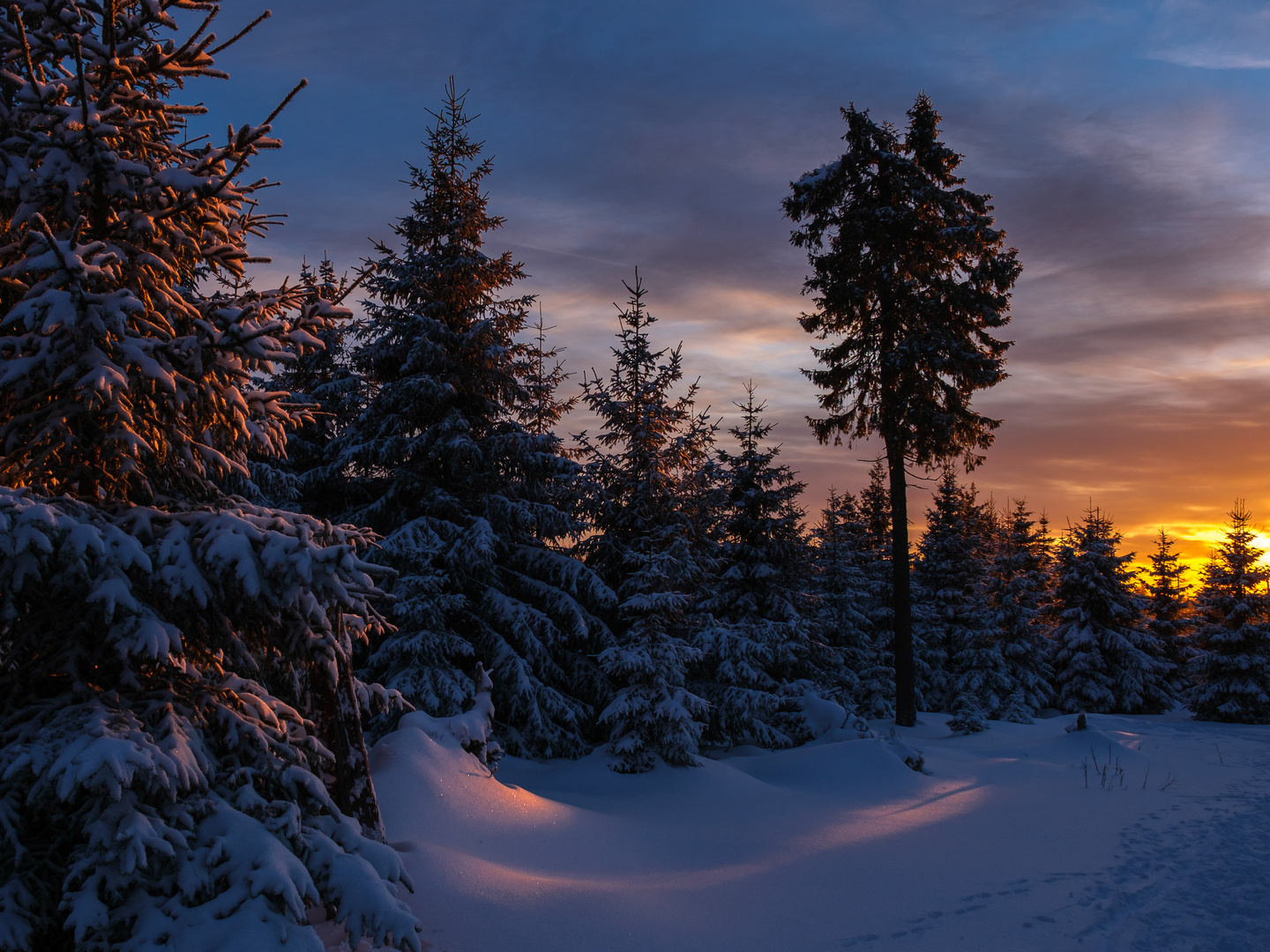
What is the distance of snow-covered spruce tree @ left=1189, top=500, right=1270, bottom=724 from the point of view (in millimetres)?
24469

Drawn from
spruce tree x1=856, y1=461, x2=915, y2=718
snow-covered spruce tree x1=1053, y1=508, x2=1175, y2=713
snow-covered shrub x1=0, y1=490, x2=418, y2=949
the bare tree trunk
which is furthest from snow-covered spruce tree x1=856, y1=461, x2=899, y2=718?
snow-covered shrub x1=0, y1=490, x2=418, y2=949

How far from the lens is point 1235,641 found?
985 inches

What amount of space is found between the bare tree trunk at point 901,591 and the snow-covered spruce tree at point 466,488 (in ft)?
24.0

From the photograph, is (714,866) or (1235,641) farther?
(1235,641)

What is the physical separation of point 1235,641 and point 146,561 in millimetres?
31411

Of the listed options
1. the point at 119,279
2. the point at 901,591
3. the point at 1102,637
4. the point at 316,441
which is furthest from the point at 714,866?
the point at 1102,637

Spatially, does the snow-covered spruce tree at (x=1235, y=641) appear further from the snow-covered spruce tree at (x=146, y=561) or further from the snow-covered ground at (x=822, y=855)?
the snow-covered spruce tree at (x=146, y=561)

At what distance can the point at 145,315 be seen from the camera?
4746 mm

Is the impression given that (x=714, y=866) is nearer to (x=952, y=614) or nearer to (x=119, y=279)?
(x=119, y=279)

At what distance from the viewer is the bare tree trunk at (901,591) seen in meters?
18.0

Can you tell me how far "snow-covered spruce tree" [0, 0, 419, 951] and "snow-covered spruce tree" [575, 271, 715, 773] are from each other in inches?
329

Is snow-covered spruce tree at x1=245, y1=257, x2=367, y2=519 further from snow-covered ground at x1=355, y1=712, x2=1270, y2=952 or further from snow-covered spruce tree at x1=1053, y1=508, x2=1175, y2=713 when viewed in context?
snow-covered spruce tree at x1=1053, y1=508, x2=1175, y2=713

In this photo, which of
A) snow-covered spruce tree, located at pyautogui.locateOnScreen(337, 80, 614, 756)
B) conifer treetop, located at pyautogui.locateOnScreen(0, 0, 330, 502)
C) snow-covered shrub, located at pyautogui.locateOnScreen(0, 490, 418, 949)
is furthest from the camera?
snow-covered spruce tree, located at pyautogui.locateOnScreen(337, 80, 614, 756)

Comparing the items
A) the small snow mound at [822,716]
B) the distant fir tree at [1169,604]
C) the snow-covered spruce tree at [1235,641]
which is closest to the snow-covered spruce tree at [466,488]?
the small snow mound at [822,716]
